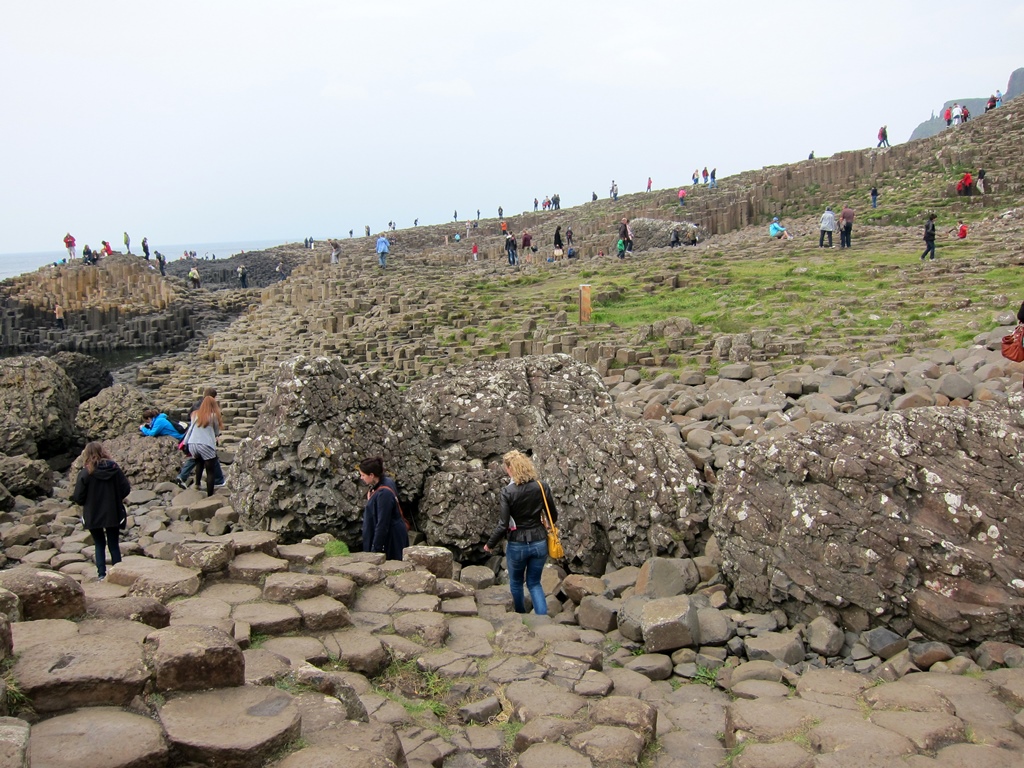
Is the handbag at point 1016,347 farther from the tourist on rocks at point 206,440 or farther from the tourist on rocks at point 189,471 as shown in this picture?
the tourist on rocks at point 189,471

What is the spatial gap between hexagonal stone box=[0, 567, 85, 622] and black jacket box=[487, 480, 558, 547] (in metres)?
3.71

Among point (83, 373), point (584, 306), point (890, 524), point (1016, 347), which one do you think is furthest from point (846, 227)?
point (83, 373)

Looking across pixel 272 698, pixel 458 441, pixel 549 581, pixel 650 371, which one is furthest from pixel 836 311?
pixel 272 698

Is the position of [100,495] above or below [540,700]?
above

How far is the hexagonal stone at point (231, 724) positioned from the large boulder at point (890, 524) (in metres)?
4.73

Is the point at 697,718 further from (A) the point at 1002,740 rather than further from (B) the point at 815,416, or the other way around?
(B) the point at 815,416

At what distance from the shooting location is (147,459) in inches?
602

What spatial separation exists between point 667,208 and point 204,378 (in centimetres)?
2696

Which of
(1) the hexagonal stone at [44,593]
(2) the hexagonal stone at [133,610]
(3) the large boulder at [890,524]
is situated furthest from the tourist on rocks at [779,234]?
(1) the hexagonal stone at [44,593]

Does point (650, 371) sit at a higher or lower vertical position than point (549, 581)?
higher

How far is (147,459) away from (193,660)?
11979mm

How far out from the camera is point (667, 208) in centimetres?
4403

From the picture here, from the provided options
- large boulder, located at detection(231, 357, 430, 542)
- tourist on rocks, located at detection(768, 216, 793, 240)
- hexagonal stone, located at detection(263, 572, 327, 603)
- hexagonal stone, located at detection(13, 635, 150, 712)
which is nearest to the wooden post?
large boulder, located at detection(231, 357, 430, 542)

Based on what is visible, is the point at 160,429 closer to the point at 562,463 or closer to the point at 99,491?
the point at 99,491
